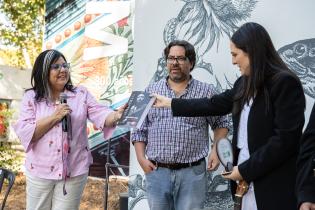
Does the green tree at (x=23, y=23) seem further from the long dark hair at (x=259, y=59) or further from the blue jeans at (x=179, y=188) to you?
the long dark hair at (x=259, y=59)

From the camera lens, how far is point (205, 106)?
2.79m

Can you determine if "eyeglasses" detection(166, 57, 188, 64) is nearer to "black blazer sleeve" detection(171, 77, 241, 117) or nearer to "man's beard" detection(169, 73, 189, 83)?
"man's beard" detection(169, 73, 189, 83)

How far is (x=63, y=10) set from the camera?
6.91m

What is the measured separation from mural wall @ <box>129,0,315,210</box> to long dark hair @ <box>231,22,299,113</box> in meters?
1.11

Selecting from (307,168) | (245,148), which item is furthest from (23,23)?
(307,168)

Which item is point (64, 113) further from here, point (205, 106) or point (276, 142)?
point (276, 142)

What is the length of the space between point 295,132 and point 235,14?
5.59ft

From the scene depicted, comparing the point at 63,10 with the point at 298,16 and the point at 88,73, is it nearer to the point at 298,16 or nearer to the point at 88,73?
the point at 88,73

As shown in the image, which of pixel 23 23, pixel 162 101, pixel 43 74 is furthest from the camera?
pixel 23 23

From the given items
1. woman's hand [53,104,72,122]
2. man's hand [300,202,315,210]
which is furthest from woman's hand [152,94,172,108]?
man's hand [300,202,315,210]

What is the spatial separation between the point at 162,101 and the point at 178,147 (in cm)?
32

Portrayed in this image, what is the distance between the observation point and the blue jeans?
3.01 m

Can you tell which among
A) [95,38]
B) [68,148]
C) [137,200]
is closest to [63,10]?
[95,38]

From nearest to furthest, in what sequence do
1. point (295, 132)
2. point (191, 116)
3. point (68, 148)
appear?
1. point (295, 132)
2. point (191, 116)
3. point (68, 148)
